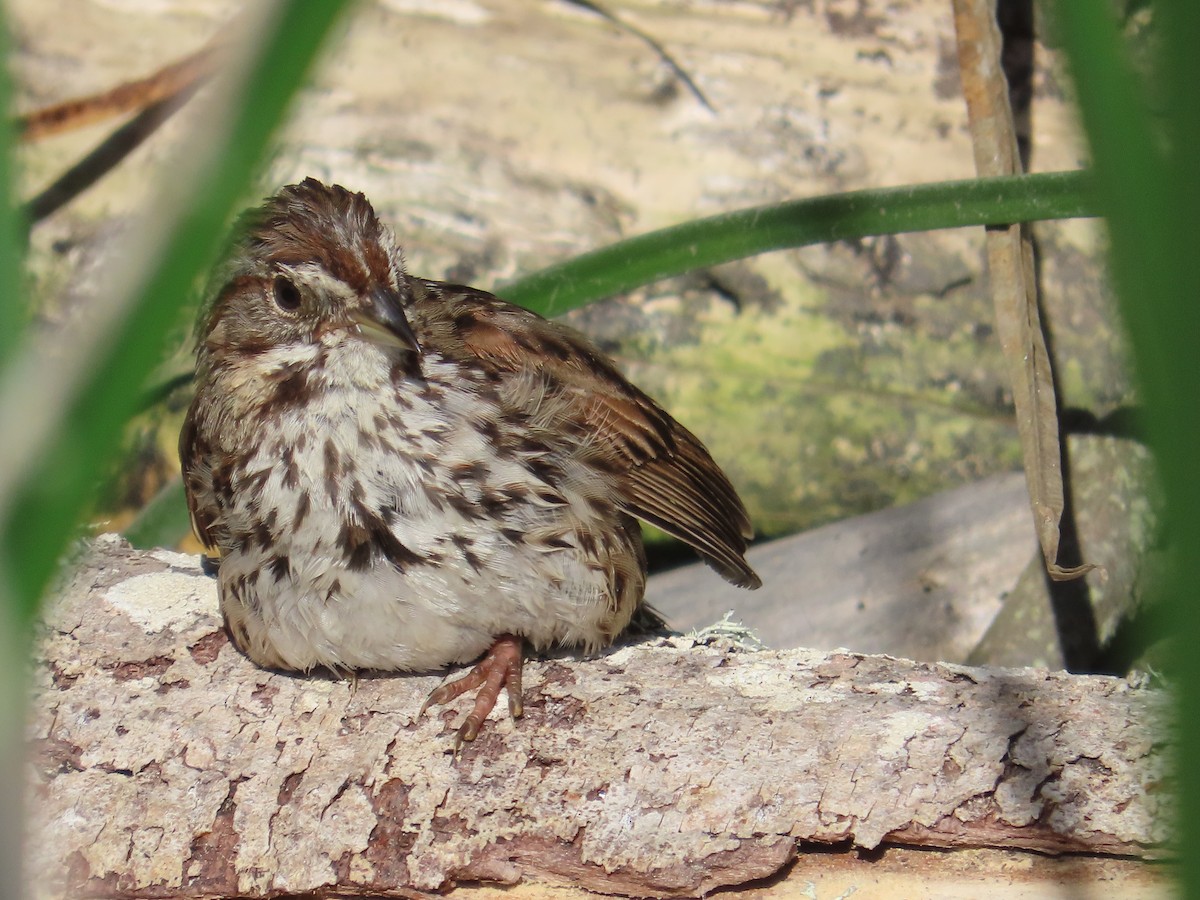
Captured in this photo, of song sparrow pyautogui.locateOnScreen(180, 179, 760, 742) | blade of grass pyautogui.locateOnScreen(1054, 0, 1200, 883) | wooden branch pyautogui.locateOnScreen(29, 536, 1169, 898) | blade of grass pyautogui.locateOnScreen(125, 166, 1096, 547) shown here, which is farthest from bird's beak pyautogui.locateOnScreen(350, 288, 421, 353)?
blade of grass pyautogui.locateOnScreen(1054, 0, 1200, 883)

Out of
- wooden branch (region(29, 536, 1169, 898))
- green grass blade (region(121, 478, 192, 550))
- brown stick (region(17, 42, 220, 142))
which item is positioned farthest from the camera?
brown stick (region(17, 42, 220, 142))

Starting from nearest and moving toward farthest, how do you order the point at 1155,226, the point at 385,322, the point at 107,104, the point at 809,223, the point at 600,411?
the point at 1155,226 → the point at 385,322 → the point at 600,411 → the point at 809,223 → the point at 107,104

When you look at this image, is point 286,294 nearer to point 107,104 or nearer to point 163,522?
point 163,522

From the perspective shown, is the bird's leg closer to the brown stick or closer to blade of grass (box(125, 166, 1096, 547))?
blade of grass (box(125, 166, 1096, 547))

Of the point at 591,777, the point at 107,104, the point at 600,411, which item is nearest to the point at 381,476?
the point at 600,411

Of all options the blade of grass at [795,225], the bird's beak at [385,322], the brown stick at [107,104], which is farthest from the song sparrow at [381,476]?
the brown stick at [107,104]

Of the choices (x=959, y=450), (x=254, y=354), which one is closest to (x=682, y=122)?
(x=959, y=450)

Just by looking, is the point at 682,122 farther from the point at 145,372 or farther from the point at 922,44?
the point at 145,372

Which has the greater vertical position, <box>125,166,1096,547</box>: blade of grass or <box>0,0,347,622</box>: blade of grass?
<box>0,0,347,622</box>: blade of grass

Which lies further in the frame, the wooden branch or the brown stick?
the brown stick
